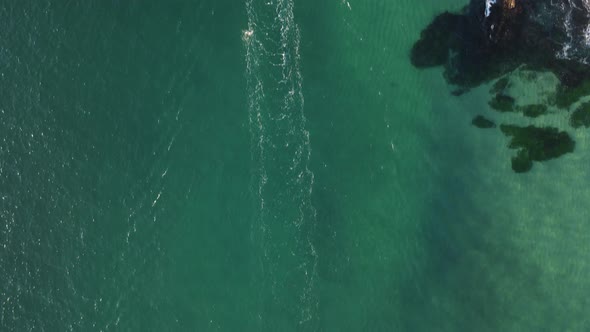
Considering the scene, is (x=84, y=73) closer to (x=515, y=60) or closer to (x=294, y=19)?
(x=294, y=19)

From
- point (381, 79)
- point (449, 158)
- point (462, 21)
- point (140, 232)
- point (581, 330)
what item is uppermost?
point (462, 21)

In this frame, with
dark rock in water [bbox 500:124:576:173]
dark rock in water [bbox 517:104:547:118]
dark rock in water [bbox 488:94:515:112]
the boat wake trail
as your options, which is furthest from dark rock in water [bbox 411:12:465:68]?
the boat wake trail

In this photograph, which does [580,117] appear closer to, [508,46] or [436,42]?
[508,46]

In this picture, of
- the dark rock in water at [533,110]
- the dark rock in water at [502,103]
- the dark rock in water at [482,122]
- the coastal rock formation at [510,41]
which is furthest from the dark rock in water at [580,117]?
the dark rock in water at [482,122]

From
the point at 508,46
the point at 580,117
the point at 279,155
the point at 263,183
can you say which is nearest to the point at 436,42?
the point at 508,46

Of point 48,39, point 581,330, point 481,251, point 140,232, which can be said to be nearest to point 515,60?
point 481,251

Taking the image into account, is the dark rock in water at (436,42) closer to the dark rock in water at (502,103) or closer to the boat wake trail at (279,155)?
the dark rock in water at (502,103)
